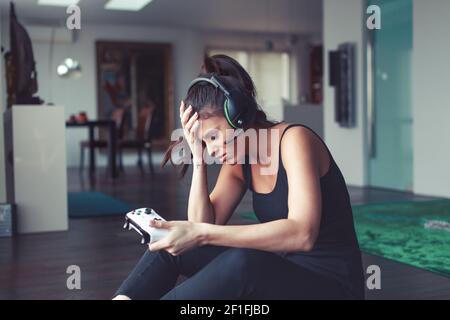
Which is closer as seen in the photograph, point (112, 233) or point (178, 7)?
point (112, 233)

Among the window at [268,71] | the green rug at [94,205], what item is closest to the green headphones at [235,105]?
the green rug at [94,205]

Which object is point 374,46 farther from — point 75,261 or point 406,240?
point 75,261

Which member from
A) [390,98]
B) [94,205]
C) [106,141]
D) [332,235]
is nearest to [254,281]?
[332,235]

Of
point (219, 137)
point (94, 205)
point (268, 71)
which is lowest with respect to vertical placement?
point (94, 205)

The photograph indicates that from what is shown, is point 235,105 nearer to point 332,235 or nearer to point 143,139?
point 332,235

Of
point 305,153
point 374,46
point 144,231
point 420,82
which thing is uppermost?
point 374,46

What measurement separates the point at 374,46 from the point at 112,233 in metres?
3.83

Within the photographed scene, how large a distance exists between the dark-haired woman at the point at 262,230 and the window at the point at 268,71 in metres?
10.8

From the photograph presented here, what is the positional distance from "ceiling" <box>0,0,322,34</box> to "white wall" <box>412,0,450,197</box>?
3.89 metres

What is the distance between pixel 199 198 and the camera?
1.68 metres

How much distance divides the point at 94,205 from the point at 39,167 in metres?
1.33

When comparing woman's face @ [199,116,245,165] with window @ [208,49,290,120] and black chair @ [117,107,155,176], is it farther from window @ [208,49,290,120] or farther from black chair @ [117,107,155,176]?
window @ [208,49,290,120]
